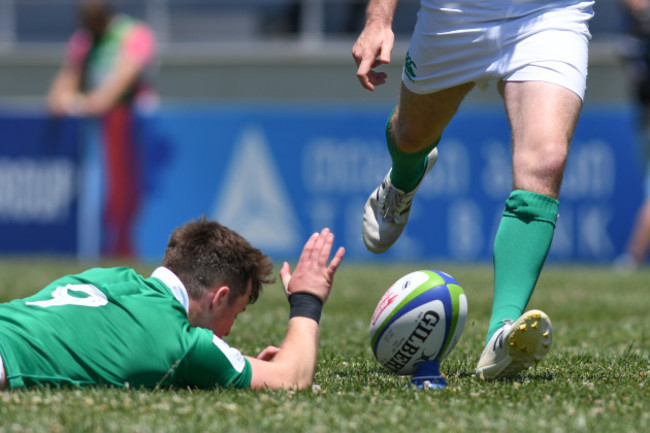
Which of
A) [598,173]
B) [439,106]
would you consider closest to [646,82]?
[598,173]

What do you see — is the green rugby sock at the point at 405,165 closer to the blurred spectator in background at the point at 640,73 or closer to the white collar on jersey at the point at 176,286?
the white collar on jersey at the point at 176,286

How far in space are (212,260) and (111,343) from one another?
457 millimetres

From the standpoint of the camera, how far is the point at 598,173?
12.7 meters

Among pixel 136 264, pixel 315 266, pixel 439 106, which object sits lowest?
pixel 136 264

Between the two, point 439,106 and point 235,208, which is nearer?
point 439,106

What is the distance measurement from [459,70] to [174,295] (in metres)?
1.63

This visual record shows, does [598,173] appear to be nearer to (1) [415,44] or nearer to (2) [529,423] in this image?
(1) [415,44]

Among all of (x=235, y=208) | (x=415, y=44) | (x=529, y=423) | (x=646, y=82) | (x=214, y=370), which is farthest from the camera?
(x=646, y=82)

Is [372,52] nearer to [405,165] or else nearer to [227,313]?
[227,313]

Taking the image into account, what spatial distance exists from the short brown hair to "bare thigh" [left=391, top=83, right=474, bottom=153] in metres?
1.36

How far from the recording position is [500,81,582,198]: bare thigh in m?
4.07

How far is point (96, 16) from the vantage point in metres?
13.1

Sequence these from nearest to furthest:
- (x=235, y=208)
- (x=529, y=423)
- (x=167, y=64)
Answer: (x=529, y=423)
(x=235, y=208)
(x=167, y=64)

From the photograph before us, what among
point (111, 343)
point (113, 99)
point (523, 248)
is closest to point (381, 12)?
point (523, 248)
